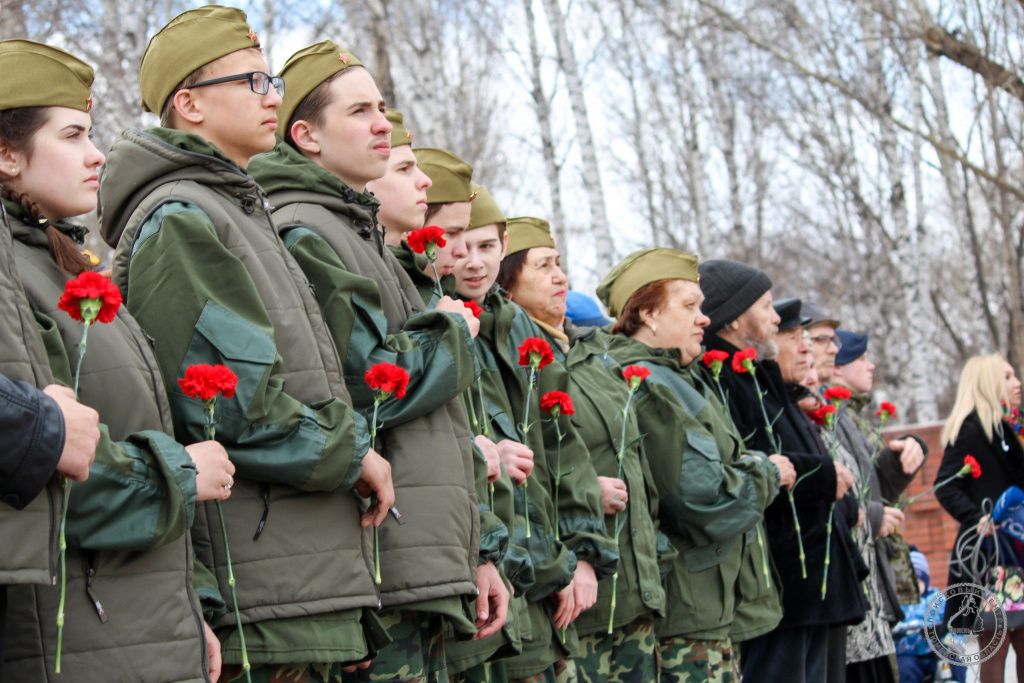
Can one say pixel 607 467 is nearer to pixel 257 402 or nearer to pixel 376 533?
pixel 376 533

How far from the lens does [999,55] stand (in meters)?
11.7

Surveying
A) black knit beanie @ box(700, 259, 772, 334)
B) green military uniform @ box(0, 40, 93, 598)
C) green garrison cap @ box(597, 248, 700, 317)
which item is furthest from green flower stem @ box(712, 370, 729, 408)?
green military uniform @ box(0, 40, 93, 598)

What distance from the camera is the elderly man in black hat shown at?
6.96m

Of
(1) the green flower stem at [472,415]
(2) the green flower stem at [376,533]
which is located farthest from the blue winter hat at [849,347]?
(2) the green flower stem at [376,533]

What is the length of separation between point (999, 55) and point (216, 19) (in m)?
9.23

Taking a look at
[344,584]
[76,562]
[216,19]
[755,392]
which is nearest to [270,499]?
Answer: [344,584]

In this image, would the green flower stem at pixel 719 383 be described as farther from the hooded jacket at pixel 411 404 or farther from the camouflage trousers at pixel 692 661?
the hooded jacket at pixel 411 404

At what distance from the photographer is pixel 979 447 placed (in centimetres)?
930

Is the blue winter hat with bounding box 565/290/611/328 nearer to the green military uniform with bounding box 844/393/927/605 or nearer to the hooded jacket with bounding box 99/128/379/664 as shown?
the green military uniform with bounding box 844/393/927/605

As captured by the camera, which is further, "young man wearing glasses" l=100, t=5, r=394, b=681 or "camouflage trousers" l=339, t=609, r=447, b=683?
"camouflage trousers" l=339, t=609, r=447, b=683

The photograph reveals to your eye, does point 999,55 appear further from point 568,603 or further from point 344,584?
point 344,584

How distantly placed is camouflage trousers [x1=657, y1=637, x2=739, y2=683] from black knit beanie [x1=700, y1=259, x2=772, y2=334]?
190cm

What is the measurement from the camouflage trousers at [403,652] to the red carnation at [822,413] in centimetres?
412

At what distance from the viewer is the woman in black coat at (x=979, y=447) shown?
30.0 ft
